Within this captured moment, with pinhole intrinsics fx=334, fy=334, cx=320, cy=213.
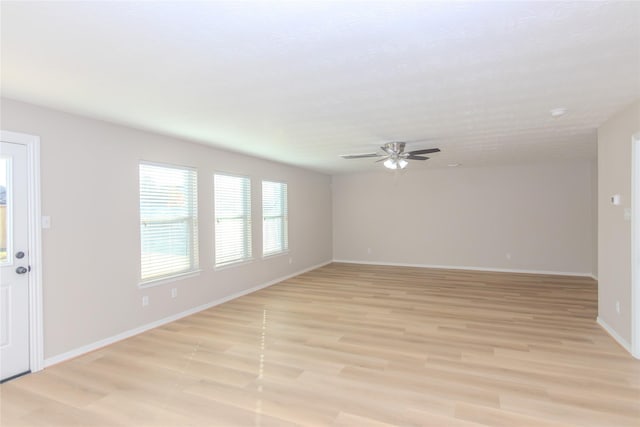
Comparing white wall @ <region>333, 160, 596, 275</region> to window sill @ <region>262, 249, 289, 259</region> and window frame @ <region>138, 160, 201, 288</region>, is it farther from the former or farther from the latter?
window frame @ <region>138, 160, 201, 288</region>

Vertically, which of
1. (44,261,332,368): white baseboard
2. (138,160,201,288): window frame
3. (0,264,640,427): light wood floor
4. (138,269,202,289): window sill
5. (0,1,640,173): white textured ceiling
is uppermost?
(0,1,640,173): white textured ceiling

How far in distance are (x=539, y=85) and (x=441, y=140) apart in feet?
6.83

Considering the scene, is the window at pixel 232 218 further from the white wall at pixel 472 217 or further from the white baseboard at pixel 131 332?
the white wall at pixel 472 217

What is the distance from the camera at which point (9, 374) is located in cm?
290

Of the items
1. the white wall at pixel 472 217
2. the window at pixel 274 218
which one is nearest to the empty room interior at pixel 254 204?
the window at pixel 274 218

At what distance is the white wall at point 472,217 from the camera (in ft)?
23.3

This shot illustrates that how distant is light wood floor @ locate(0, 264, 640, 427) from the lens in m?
2.35

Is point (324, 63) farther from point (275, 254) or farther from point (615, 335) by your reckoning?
point (275, 254)

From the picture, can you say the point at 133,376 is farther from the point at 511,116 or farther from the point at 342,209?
the point at 342,209

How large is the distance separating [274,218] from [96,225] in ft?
11.7

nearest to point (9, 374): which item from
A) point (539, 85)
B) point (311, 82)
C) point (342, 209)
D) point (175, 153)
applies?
point (175, 153)

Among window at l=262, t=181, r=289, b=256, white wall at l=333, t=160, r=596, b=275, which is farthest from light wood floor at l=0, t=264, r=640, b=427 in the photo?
white wall at l=333, t=160, r=596, b=275

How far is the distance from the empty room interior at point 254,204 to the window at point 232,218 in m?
0.03

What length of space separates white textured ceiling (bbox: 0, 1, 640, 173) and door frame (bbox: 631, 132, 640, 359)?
52 cm
